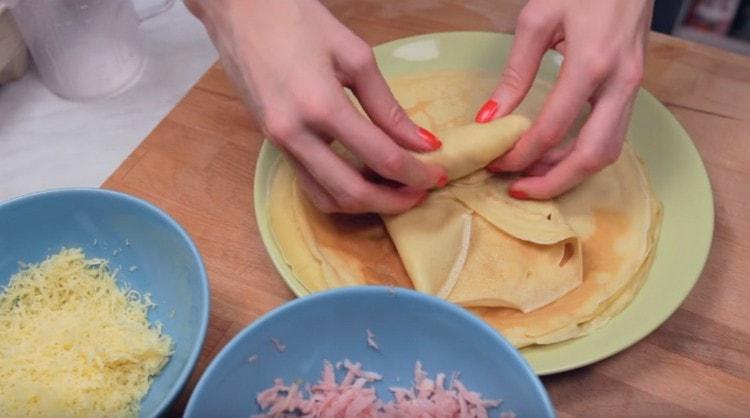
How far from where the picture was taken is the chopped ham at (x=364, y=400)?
73cm

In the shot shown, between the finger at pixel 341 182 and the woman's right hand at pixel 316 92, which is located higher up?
the woman's right hand at pixel 316 92

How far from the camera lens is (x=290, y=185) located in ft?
3.25

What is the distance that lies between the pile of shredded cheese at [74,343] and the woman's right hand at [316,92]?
0.86 ft

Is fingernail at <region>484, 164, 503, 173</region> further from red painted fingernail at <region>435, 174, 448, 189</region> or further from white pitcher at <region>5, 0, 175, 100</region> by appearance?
white pitcher at <region>5, 0, 175, 100</region>

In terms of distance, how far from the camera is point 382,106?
837 mm

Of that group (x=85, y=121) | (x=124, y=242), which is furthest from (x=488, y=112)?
(x=85, y=121)

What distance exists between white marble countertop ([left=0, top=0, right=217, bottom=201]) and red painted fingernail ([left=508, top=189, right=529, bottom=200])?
23.8 inches

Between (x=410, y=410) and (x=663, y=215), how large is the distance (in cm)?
45

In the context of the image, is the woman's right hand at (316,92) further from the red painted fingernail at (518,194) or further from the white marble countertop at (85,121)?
the white marble countertop at (85,121)

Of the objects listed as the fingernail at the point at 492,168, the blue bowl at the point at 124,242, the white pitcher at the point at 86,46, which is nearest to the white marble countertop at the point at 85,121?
the white pitcher at the point at 86,46

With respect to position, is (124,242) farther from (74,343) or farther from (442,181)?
(442,181)

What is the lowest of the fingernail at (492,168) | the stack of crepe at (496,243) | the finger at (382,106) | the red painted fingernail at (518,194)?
the stack of crepe at (496,243)

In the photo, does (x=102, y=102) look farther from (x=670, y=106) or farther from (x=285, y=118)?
(x=670, y=106)

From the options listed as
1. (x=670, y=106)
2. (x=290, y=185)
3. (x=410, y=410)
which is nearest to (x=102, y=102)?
(x=290, y=185)
